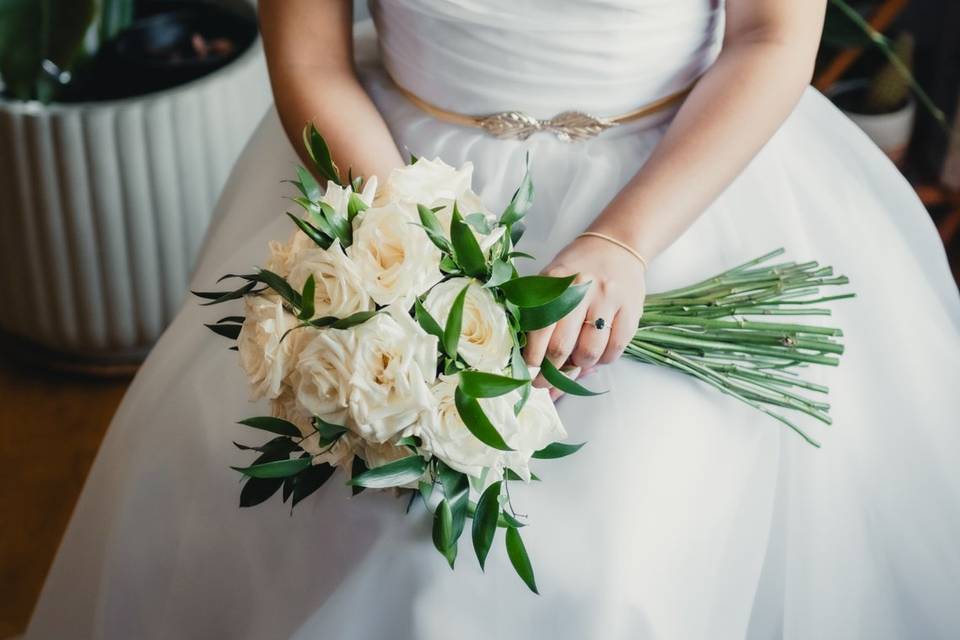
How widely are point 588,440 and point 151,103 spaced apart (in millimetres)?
1013

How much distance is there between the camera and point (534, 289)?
784 millimetres

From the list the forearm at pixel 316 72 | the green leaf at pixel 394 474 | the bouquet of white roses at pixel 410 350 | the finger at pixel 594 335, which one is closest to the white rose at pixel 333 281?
the bouquet of white roses at pixel 410 350

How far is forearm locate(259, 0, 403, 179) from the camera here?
44.3 inches

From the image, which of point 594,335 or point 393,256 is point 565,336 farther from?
point 393,256

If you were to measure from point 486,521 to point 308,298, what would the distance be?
0.21 meters

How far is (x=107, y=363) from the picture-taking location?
1912 millimetres

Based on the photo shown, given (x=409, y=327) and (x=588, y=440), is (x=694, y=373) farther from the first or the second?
(x=409, y=327)

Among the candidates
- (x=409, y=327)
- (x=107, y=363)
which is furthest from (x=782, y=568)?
(x=107, y=363)

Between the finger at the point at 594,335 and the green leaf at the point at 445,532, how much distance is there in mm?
181

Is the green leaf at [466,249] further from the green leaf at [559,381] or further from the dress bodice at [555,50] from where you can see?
the dress bodice at [555,50]

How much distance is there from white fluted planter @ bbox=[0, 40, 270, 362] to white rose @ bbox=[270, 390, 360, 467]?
3.09ft

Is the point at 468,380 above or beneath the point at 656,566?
above

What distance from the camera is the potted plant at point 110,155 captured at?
5.37 ft

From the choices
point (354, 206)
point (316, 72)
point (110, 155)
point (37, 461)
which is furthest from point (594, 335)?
point (37, 461)
